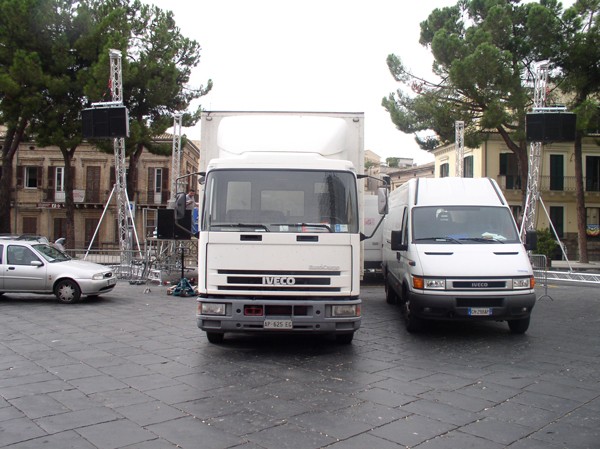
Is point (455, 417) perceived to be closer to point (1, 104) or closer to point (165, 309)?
point (165, 309)

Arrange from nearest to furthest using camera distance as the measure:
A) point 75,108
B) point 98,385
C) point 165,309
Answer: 1. point 98,385
2. point 165,309
3. point 75,108

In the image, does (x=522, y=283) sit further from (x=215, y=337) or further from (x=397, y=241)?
(x=215, y=337)

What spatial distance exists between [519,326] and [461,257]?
1.67 meters

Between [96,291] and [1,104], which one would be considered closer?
[96,291]

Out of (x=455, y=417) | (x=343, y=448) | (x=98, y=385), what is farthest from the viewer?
(x=98, y=385)

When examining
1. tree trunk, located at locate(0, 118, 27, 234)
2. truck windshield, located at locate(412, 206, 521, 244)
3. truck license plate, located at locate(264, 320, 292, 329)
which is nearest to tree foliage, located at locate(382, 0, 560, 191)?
truck windshield, located at locate(412, 206, 521, 244)

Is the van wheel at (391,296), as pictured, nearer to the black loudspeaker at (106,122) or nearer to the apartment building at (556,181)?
the black loudspeaker at (106,122)

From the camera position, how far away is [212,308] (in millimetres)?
7422

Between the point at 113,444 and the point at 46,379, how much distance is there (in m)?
2.39

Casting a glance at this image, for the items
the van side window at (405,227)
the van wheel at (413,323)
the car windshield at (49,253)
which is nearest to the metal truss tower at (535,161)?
the van side window at (405,227)

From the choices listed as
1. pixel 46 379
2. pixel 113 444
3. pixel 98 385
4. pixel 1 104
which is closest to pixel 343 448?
pixel 113 444

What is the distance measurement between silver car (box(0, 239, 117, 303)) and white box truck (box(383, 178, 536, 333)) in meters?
7.11

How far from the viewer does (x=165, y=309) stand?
12.3 metres

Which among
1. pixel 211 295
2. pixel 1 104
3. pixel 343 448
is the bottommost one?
pixel 343 448
